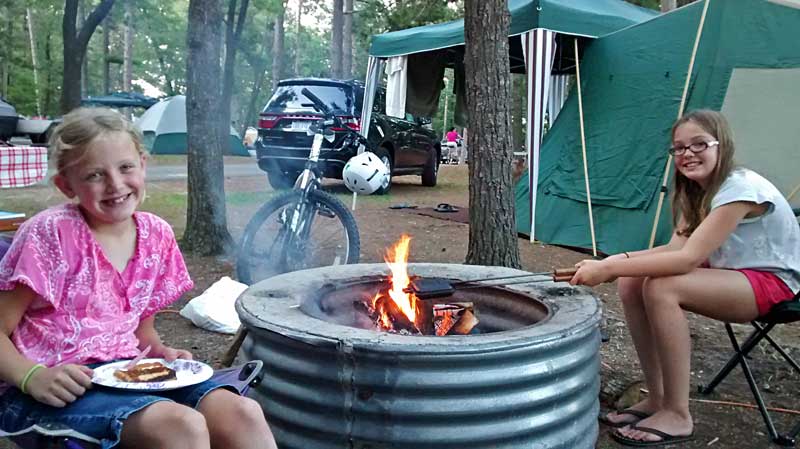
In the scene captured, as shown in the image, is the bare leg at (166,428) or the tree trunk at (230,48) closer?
the bare leg at (166,428)

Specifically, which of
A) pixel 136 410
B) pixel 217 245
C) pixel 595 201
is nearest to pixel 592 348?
pixel 136 410

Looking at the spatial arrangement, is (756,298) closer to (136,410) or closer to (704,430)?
(704,430)

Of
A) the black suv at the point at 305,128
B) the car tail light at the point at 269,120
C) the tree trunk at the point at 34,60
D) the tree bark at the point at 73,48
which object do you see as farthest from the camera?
the tree trunk at the point at 34,60

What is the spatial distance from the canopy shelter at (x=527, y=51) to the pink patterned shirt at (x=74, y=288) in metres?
5.32

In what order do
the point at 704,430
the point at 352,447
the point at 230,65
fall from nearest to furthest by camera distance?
the point at 352,447, the point at 704,430, the point at 230,65

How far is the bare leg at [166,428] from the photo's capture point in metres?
1.54

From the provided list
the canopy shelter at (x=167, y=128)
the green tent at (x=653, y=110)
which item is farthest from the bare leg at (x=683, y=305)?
the canopy shelter at (x=167, y=128)

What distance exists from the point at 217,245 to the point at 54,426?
4.07 meters

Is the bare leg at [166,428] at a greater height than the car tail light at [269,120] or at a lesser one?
lesser

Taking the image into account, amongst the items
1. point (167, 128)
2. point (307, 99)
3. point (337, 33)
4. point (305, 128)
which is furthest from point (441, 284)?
point (337, 33)

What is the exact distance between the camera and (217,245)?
556cm

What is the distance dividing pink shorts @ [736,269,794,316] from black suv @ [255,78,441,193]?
7.00 metres

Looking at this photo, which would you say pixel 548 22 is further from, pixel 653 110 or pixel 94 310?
pixel 94 310

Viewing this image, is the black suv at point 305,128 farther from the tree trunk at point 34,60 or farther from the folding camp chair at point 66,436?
the tree trunk at point 34,60
